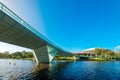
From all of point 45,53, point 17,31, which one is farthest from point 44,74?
point 45,53

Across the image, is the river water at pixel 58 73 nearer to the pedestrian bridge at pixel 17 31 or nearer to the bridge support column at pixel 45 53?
the pedestrian bridge at pixel 17 31

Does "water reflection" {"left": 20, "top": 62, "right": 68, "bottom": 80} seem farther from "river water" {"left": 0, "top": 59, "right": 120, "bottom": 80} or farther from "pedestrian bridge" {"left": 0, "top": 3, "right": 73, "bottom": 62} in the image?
"pedestrian bridge" {"left": 0, "top": 3, "right": 73, "bottom": 62}

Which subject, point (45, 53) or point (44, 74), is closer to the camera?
point (44, 74)

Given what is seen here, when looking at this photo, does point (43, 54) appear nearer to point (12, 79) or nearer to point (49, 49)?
point (49, 49)

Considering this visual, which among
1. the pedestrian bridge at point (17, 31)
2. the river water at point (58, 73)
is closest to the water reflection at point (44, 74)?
the river water at point (58, 73)

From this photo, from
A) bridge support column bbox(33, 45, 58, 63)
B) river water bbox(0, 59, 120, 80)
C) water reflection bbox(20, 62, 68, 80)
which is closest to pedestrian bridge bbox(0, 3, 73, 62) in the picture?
bridge support column bbox(33, 45, 58, 63)

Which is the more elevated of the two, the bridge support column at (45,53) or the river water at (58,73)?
the bridge support column at (45,53)

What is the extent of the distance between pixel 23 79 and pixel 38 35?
26.7m

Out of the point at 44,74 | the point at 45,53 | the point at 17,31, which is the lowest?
the point at 44,74

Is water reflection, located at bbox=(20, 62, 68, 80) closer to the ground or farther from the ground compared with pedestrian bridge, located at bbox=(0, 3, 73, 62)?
closer to the ground

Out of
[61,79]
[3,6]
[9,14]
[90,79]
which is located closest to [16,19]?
[9,14]

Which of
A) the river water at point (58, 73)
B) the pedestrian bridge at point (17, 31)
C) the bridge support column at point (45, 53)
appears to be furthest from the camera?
the bridge support column at point (45, 53)

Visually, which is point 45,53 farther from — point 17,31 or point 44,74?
point 44,74

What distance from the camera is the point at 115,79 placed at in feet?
101
